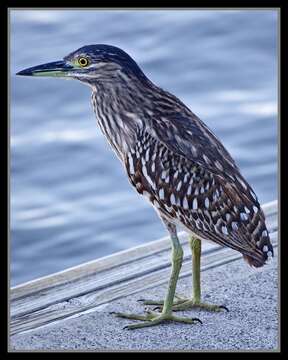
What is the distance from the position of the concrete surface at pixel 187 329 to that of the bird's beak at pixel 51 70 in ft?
4.07

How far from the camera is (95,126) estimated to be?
835cm

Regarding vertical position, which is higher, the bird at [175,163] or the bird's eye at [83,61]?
the bird's eye at [83,61]

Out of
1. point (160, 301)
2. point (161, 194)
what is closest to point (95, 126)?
point (160, 301)

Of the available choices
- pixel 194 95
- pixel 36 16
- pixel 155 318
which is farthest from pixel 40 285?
pixel 36 16

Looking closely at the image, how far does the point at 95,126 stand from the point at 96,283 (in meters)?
2.37

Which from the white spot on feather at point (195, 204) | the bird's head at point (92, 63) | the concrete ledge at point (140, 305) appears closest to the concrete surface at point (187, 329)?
the concrete ledge at point (140, 305)

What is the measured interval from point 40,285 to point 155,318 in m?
0.72

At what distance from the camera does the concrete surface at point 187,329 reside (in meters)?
5.59

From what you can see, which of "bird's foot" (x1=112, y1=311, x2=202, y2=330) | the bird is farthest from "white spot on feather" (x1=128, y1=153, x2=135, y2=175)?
"bird's foot" (x1=112, y1=311, x2=202, y2=330)

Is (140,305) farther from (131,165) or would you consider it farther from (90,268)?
(131,165)

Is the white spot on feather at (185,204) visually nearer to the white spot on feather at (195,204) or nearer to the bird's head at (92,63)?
the white spot on feather at (195,204)

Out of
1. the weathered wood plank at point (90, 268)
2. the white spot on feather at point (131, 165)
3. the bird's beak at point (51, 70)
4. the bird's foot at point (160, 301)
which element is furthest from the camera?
the weathered wood plank at point (90, 268)

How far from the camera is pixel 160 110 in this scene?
5.71 metres

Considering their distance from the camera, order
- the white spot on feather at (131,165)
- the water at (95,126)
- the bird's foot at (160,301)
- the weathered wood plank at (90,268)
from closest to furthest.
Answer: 1. the white spot on feather at (131,165)
2. the bird's foot at (160,301)
3. the weathered wood plank at (90,268)
4. the water at (95,126)
